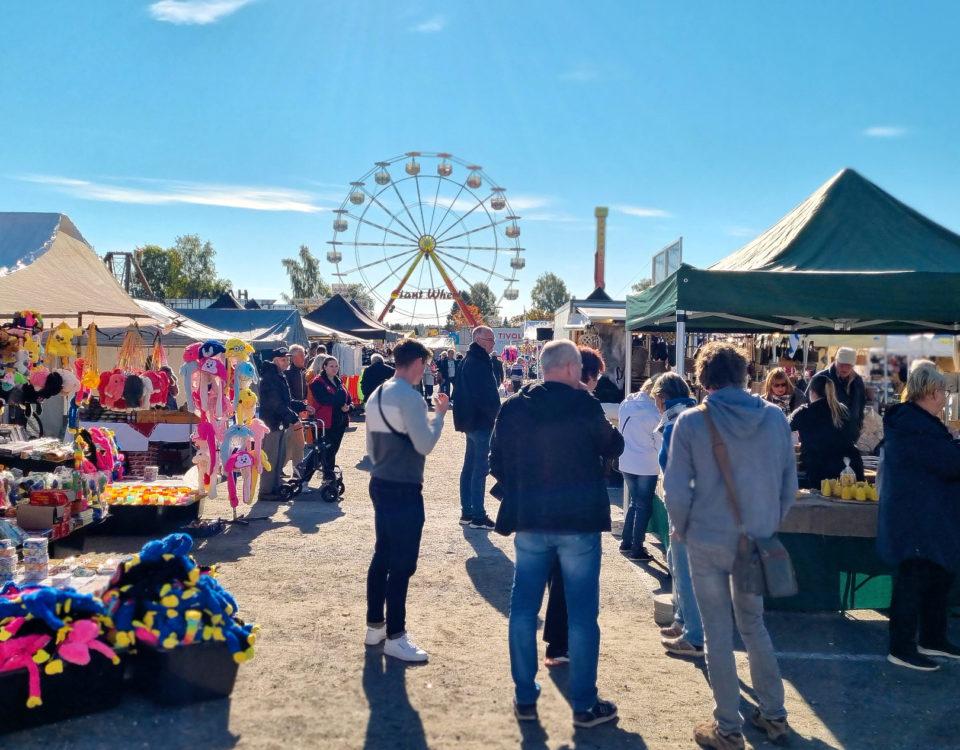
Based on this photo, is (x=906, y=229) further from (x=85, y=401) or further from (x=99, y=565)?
(x=85, y=401)

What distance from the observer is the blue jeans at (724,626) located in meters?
3.29

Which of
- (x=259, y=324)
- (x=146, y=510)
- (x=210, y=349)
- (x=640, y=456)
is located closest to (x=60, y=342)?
(x=210, y=349)

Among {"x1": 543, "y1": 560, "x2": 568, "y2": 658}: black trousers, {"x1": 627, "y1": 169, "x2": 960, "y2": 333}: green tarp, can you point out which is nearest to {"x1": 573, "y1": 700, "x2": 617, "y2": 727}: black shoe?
{"x1": 543, "y1": 560, "x2": 568, "y2": 658}: black trousers

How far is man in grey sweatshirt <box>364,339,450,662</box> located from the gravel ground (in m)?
0.34

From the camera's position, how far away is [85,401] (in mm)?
9914

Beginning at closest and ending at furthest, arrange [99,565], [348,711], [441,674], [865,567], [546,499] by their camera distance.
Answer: [546,499]
[348,711]
[441,674]
[99,565]
[865,567]

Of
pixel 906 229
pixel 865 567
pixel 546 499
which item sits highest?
pixel 906 229

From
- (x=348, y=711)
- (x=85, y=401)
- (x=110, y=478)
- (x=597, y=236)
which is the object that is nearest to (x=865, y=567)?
(x=348, y=711)

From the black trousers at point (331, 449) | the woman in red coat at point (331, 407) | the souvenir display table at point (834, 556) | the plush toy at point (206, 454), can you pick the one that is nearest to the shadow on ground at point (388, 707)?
the souvenir display table at point (834, 556)

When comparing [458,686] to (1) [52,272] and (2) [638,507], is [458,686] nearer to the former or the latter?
(2) [638,507]

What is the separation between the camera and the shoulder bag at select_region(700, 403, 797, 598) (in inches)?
124

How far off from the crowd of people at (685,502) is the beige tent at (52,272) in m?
4.46

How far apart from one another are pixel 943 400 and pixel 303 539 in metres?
4.82

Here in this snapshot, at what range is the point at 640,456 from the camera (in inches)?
242
